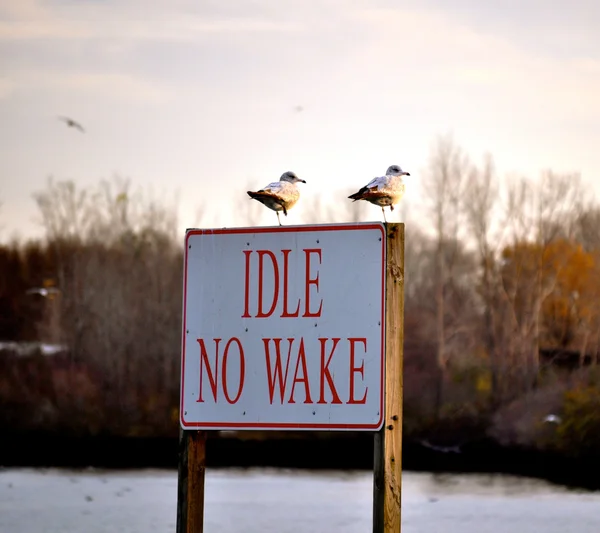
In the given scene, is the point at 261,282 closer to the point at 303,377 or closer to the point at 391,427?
the point at 303,377

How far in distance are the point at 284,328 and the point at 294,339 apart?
8 centimetres

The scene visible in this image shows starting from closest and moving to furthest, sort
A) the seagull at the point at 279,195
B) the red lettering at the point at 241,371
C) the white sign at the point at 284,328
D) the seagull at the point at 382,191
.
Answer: the white sign at the point at 284,328 < the red lettering at the point at 241,371 < the seagull at the point at 279,195 < the seagull at the point at 382,191

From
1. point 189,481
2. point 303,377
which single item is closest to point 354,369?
point 303,377

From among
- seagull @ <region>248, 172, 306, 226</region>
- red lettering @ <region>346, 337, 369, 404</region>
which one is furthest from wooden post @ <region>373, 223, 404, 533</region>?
seagull @ <region>248, 172, 306, 226</region>

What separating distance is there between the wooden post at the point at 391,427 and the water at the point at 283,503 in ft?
46.7

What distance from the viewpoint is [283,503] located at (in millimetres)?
23781

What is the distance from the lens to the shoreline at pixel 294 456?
1304 inches

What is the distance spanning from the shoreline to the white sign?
2476 centimetres

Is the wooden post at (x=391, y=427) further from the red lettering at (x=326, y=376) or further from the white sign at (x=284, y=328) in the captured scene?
the red lettering at (x=326, y=376)

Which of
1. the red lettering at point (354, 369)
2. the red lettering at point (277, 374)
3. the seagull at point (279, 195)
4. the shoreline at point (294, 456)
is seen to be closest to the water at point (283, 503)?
the shoreline at point (294, 456)

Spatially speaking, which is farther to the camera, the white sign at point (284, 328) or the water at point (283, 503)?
the water at point (283, 503)

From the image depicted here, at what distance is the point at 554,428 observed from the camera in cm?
4025

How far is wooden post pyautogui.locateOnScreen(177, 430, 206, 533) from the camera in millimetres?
5980

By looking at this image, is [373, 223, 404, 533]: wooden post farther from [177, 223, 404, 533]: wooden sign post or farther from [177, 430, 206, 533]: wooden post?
[177, 430, 206, 533]: wooden post
